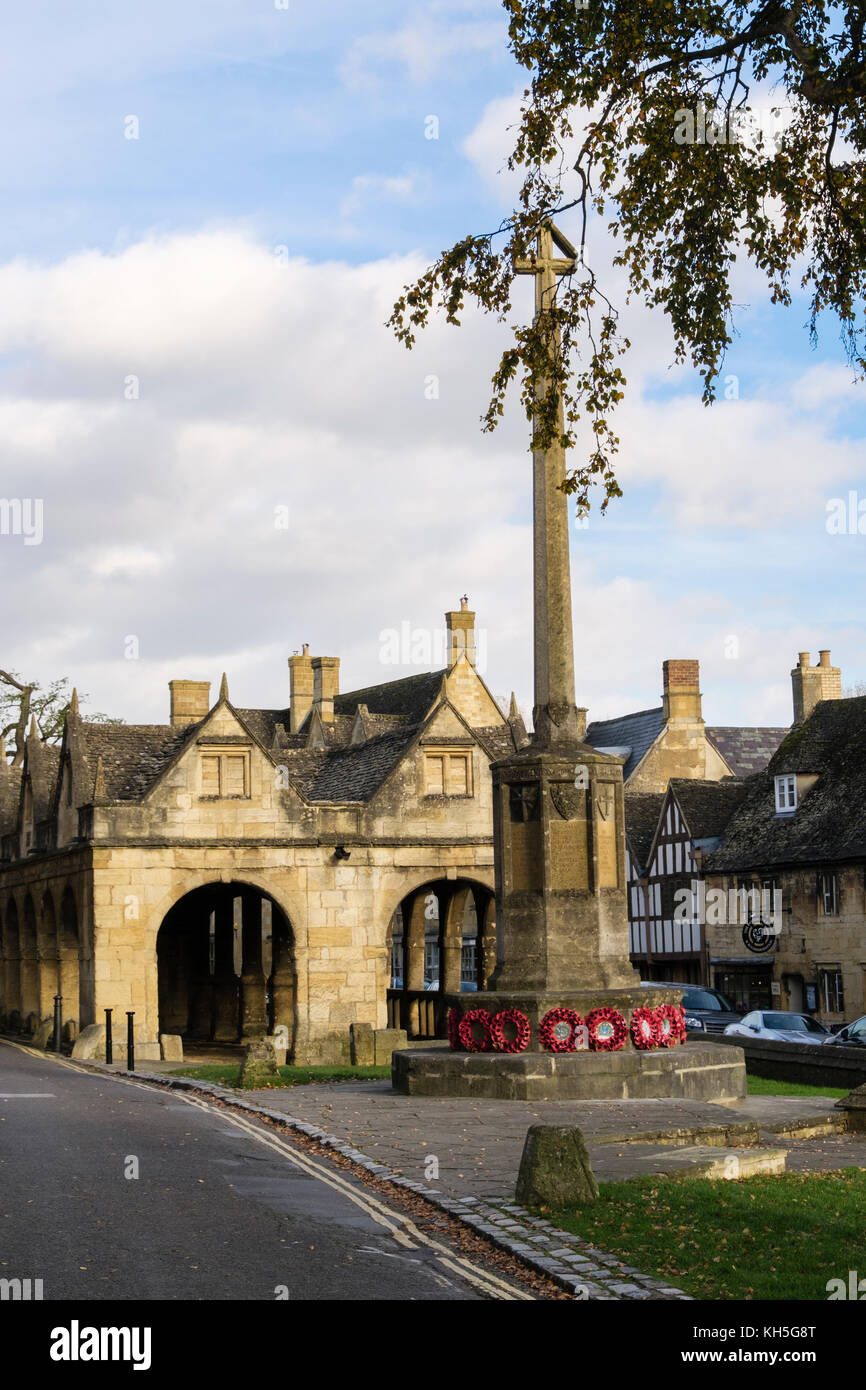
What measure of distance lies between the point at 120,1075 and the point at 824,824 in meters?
26.5

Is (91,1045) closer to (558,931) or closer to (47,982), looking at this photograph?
(47,982)

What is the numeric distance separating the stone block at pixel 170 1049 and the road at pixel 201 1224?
15558 millimetres

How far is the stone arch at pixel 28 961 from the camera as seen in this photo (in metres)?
43.7

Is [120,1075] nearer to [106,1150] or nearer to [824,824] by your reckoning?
[106,1150]

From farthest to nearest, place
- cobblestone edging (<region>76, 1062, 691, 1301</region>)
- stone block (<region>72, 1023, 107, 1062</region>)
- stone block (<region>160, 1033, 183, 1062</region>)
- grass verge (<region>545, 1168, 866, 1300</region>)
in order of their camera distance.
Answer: stone block (<region>160, 1033, 183, 1062</region>) → stone block (<region>72, 1023, 107, 1062</region>) → grass verge (<region>545, 1168, 866, 1300</region>) → cobblestone edging (<region>76, 1062, 691, 1301</region>)

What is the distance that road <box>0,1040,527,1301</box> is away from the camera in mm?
9148

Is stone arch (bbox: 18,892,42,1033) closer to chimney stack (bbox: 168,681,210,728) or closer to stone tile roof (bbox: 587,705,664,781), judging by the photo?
chimney stack (bbox: 168,681,210,728)

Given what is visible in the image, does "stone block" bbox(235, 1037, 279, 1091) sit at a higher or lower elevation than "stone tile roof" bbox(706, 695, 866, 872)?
lower

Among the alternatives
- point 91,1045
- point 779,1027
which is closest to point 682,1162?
point 91,1045

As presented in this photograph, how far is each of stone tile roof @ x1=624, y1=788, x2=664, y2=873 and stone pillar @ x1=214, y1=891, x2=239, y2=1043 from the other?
17428 mm

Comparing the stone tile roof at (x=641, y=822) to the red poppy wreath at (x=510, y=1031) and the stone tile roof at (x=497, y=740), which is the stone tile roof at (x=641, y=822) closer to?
the stone tile roof at (x=497, y=740)

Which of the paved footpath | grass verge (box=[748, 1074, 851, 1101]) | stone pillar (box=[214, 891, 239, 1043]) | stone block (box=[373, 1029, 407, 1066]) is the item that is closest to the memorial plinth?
the paved footpath

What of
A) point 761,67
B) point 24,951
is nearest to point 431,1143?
point 761,67

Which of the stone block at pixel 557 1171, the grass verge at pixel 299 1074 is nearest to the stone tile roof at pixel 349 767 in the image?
the grass verge at pixel 299 1074
